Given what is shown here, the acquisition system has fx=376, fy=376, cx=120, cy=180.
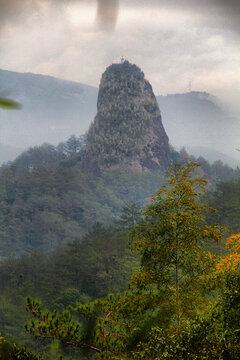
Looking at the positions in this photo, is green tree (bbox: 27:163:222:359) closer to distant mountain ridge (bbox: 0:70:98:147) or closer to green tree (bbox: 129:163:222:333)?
green tree (bbox: 129:163:222:333)

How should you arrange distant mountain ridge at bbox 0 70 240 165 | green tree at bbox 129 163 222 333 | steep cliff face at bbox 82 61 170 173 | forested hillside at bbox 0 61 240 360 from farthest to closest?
distant mountain ridge at bbox 0 70 240 165, steep cliff face at bbox 82 61 170 173, green tree at bbox 129 163 222 333, forested hillside at bbox 0 61 240 360

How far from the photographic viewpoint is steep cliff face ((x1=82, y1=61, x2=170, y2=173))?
65875 millimetres

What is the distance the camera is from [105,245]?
26.9 metres

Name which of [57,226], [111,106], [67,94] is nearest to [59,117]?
[67,94]

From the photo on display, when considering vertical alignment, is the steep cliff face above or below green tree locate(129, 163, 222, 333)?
above

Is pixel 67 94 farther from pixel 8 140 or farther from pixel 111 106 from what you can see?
pixel 111 106

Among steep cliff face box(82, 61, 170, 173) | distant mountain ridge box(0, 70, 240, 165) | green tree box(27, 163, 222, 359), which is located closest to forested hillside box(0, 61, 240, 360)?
green tree box(27, 163, 222, 359)

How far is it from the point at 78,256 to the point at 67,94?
159891mm

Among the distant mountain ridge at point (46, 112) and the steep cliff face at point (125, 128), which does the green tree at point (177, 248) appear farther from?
the distant mountain ridge at point (46, 112)

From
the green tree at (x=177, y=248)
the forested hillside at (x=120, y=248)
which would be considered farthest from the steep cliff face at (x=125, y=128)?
the green tree at (x=177, y=248)

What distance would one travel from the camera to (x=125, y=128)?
2655 inches

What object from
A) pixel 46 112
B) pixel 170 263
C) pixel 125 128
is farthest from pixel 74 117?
pixel 170 263

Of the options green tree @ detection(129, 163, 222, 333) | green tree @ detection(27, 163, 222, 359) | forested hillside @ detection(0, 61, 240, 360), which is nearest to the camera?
forested hillside @ detection(0, 61, 240, 360)

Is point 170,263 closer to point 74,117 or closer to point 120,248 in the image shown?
point 120,248
